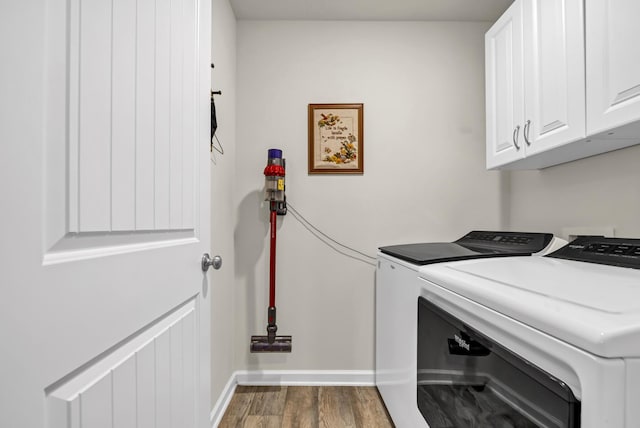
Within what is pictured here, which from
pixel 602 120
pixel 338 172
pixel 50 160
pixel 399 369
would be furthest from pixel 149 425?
pixel 338 172

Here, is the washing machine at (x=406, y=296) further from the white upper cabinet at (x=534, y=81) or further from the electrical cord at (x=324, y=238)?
the white upper cabinet at (x=534, y=81)

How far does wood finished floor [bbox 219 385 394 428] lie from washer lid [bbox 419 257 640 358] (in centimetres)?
112

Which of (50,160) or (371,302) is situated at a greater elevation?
(50,160)

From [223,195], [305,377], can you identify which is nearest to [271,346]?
[305,377]

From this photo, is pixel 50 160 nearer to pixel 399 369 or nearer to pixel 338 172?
pixel 399 369

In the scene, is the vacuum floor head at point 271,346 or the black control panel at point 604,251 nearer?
the black control panel at point 604,251

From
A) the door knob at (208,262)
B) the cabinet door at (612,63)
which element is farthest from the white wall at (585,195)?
the door knob at (208,262)

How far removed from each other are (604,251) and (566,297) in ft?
2.74

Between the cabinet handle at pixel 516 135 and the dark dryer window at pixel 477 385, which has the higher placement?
the cabinet handle at pixel 516 135

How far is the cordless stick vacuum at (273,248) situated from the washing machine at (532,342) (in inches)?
40.1

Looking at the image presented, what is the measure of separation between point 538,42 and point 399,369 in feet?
5.10

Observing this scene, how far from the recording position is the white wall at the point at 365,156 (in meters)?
2.22

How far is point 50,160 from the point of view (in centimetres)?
46

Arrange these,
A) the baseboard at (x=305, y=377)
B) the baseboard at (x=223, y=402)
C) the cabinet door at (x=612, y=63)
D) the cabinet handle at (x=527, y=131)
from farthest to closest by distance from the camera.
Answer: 1. the baseboard at (x=305, y=377)
2. the baseboard at (x=223, y=402)
3. the cabinet handle at (x=527, y=131)
4. the cabinet door at (x=612, y=63)
